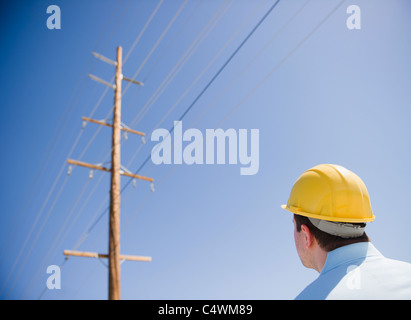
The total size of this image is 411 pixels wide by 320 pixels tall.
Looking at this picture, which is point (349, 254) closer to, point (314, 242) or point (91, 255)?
point (314, 242)

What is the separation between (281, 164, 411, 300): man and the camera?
150 centimetres

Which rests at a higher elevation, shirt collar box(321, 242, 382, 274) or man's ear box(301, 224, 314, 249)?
man's ear box(301, 224, 314, 249)

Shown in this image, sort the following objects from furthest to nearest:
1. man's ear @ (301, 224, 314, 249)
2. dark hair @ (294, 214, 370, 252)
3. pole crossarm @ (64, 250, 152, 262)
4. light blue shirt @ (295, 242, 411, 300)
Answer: pole crossarm @ (64, 250, 152, 262)
man's ear @ (301, 224, 314, 249)
dark hair @ (294, 214, 370, 252)
light blue shirt @ (295, 242, 411, 300)

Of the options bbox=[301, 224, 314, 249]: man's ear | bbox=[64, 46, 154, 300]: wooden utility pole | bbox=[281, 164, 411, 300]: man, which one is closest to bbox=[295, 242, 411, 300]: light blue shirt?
bbox=[281, 164, 411, 300]: man

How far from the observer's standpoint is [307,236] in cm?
216

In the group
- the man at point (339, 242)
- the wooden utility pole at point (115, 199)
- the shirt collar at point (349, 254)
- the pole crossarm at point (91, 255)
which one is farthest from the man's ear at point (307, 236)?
the pole crossarm at point (91, 255)

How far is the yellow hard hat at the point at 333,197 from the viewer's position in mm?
2139

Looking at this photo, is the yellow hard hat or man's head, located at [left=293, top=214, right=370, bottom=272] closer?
man's head, located at [left=293, top=214, right=370, bottom=272]

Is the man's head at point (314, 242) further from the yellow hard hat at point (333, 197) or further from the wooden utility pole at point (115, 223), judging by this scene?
the wooden utility pole at point (115, 223)

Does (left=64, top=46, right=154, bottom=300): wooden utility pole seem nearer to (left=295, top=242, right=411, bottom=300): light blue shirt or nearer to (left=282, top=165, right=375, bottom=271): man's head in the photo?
(left=282, top=165, right=375, bottom=271): man's head
